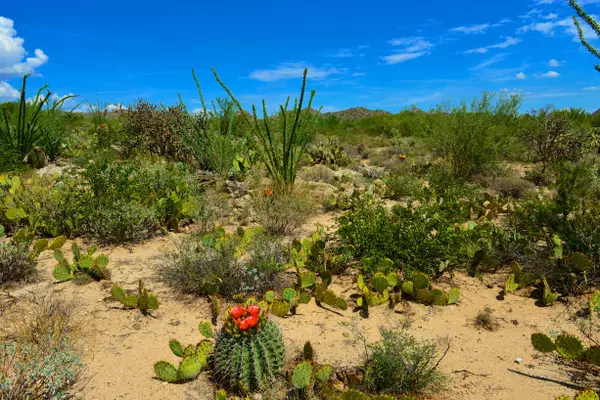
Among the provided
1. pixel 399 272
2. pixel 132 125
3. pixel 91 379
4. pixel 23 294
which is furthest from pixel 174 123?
pixel 91 379

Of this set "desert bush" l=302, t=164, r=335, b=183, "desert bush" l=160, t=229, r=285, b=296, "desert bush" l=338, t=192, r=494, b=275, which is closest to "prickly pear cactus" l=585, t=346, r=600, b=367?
"desert bush" l=338, t=192, r=494, b=275

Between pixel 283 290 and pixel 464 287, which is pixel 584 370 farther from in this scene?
pixel 283 290

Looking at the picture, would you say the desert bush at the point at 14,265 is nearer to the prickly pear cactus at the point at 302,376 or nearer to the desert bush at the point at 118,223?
the desert bush at the point at 118,223

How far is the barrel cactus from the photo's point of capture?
282 cm

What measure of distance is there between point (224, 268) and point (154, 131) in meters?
6.82

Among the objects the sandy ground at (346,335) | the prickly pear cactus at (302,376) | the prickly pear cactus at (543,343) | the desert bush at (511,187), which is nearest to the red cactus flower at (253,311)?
the prickly pear cactus at (302,376)

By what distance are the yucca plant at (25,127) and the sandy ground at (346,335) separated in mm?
6772

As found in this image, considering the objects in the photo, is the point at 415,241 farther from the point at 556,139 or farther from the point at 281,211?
the point at 556,139

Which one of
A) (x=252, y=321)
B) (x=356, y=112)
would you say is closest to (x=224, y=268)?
(x=252, y=321)

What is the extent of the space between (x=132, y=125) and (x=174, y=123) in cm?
110

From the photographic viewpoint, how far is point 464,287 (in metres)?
4.43

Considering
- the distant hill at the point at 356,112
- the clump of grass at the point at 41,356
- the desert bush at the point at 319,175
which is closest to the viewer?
the clump of grass at the point at 41,356

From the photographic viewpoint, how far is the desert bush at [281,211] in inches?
235

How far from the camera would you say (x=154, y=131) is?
1016 centimetres
